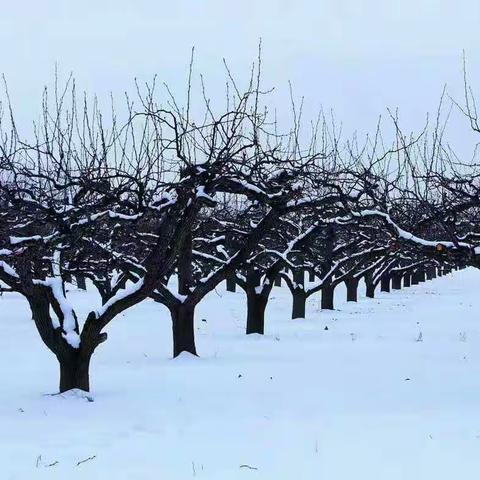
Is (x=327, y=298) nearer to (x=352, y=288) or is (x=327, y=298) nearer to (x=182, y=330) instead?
(x=352, y=288)

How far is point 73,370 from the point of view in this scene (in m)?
8.64

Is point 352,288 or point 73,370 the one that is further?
point 352,288

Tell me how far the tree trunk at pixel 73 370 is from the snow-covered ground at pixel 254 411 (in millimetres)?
258

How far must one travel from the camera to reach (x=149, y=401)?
331 inches

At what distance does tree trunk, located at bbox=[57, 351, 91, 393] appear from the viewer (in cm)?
862

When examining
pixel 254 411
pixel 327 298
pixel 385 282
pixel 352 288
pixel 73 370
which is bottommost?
pixel 254 411

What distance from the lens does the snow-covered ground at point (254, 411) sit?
554 centimetres

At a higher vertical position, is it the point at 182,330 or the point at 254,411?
the point at 182,330

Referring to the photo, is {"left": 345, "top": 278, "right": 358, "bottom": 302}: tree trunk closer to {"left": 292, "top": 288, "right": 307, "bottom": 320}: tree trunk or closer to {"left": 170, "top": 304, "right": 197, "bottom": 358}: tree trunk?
{"left": 292, "top": 288, "right": 307, "bottom": 320}: tree trunk

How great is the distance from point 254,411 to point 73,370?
2.53 meters

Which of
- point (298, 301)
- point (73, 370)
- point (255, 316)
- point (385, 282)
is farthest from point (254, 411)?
point (385, 282)

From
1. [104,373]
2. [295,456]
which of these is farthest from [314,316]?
[295,456]

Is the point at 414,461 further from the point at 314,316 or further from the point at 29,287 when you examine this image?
the point at 314,316

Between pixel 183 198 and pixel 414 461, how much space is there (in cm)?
468
